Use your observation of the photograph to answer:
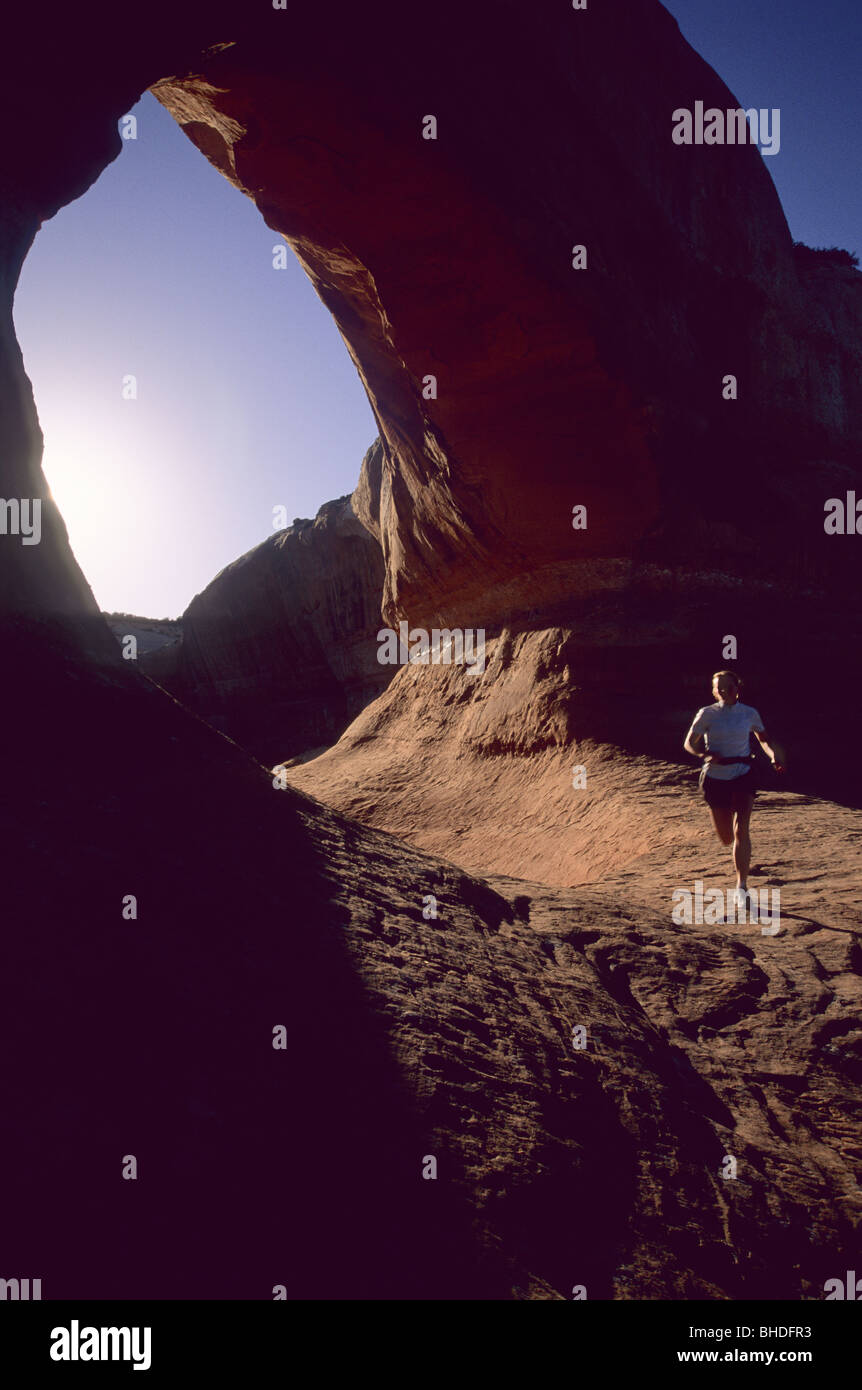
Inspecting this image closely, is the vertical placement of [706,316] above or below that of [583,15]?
below

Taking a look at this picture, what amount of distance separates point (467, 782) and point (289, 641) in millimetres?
14705

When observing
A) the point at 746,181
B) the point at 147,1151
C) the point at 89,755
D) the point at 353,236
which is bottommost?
the point at 147,1151

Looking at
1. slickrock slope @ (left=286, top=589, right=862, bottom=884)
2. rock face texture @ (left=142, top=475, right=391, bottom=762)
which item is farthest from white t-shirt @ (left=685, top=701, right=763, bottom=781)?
rock face texture @ (left=142, top=475, right=391, bottom=762)

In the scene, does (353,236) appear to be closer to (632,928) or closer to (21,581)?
(21,581)

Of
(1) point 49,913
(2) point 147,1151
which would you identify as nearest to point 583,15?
(1) point 49,913

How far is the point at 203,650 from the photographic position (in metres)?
25.0

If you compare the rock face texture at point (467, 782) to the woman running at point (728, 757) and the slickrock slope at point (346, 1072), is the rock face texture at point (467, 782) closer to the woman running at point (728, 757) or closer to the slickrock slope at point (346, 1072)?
the slickrock slope at point (346, 1072)

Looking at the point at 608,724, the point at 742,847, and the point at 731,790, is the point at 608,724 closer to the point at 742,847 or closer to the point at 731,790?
the point at 731,790

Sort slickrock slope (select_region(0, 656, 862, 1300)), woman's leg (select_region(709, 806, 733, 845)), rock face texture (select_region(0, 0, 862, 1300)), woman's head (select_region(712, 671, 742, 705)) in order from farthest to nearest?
woman's head (select_region(712, 671, 742, 705))
woman's leg (select_region(709, 806, 733, 845))
rock face texture (select_region(0, 0, 862, 1300))
slickrock slope (select_region(0, 656, 862, 1300))

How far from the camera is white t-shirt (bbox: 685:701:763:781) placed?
5426 mm

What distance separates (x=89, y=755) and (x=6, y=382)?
2.31m

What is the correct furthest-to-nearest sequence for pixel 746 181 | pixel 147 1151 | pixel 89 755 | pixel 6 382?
pixel 746 181, pixel 6 382, pixel 89 755, pixel 147 1151

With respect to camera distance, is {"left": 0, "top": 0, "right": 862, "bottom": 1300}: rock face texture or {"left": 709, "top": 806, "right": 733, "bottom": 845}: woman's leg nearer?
{"left": 0, "top": 0, "right": 862, "bottom": 1300}: rock face texture

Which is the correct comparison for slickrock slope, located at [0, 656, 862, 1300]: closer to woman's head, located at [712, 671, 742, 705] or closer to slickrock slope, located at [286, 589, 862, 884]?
woman's head, located at [712, 671, 742, 705]
